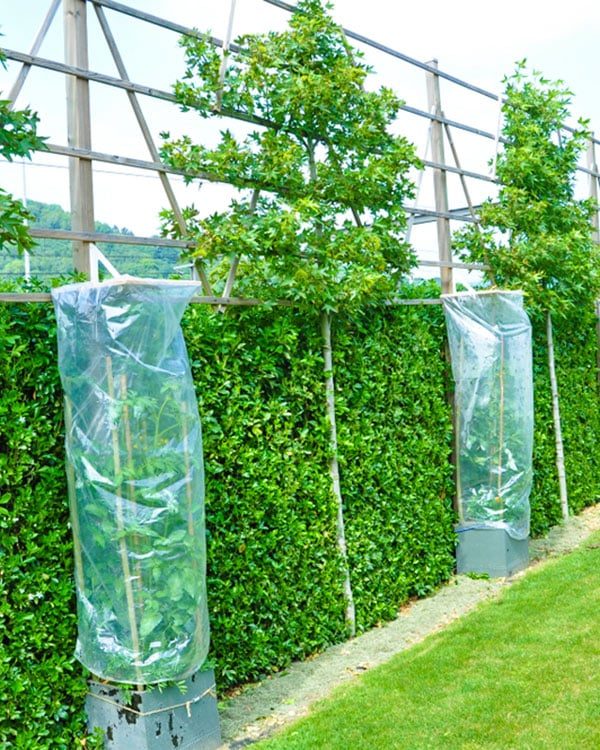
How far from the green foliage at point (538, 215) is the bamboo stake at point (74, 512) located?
465cm

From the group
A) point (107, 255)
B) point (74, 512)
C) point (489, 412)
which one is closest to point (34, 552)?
point (74, 512)

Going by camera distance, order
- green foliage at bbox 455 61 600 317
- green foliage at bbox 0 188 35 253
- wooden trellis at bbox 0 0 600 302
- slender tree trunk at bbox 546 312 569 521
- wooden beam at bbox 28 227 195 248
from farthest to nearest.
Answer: slender tree trunk at bbox 546 312 569 521
green foliage at bbox 455 61 600 317
wooden trellis at bbox 0 0 600 302
wooden beam at bbox 28 227 195 248
green foliage at bbox 0 188 35 253

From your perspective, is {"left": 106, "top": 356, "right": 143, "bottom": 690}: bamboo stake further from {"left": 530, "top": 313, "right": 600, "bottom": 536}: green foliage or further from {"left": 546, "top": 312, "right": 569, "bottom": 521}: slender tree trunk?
{"left": 546, "top": 312, "right": 569, "bottom": 521}: slender tree trunk

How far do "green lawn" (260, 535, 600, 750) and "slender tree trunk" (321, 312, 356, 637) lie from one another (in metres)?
0.49

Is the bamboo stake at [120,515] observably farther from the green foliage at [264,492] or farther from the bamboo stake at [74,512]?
the green foliage at [264,492]

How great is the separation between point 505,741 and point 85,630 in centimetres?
192

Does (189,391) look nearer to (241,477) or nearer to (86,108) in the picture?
(241,477)

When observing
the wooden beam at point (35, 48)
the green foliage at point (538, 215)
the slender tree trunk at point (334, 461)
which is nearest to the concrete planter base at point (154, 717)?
the slender tree trunk at point (334, 461)

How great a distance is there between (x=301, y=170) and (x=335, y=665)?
9.87 ft

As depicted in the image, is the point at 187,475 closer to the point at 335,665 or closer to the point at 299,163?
the point at 335,665

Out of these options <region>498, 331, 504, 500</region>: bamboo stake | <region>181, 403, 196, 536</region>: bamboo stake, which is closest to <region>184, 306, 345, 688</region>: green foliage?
<region>181, 403, 196, 536</region>: bamboo stake

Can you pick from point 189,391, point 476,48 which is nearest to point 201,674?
point 189,391

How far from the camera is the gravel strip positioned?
13.4 feet

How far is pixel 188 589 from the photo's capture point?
11.9 ft
